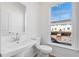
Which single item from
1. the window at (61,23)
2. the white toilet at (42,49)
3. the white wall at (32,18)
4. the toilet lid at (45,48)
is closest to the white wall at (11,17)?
the white wall at (32,18)

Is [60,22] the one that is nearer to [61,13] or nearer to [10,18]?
[61,13]

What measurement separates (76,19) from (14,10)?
41.4 inches

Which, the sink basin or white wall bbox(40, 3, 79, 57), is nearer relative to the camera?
the sink basin

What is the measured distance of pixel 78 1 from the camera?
162 centimetres

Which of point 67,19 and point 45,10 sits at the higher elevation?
point 45,10

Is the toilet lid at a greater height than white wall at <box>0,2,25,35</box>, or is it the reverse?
white wall at <box>0,2,25,35</box>

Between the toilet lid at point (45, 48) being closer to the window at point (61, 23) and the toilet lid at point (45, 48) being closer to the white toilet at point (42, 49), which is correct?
the white toilet at point (42, 49)

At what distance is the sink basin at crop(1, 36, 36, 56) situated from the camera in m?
1.44

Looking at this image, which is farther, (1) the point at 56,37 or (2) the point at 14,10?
(1) the point at 56,37

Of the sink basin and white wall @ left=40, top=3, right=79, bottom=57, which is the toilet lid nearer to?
white wall @ left=40, top=3, right=79, bottom=57

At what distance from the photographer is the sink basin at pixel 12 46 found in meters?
1.44

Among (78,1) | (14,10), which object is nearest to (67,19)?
(78,1)

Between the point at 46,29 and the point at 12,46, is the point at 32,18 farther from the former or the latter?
the point at 12,46

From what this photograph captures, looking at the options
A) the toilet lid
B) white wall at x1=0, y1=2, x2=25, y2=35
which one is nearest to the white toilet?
the toilet lid
